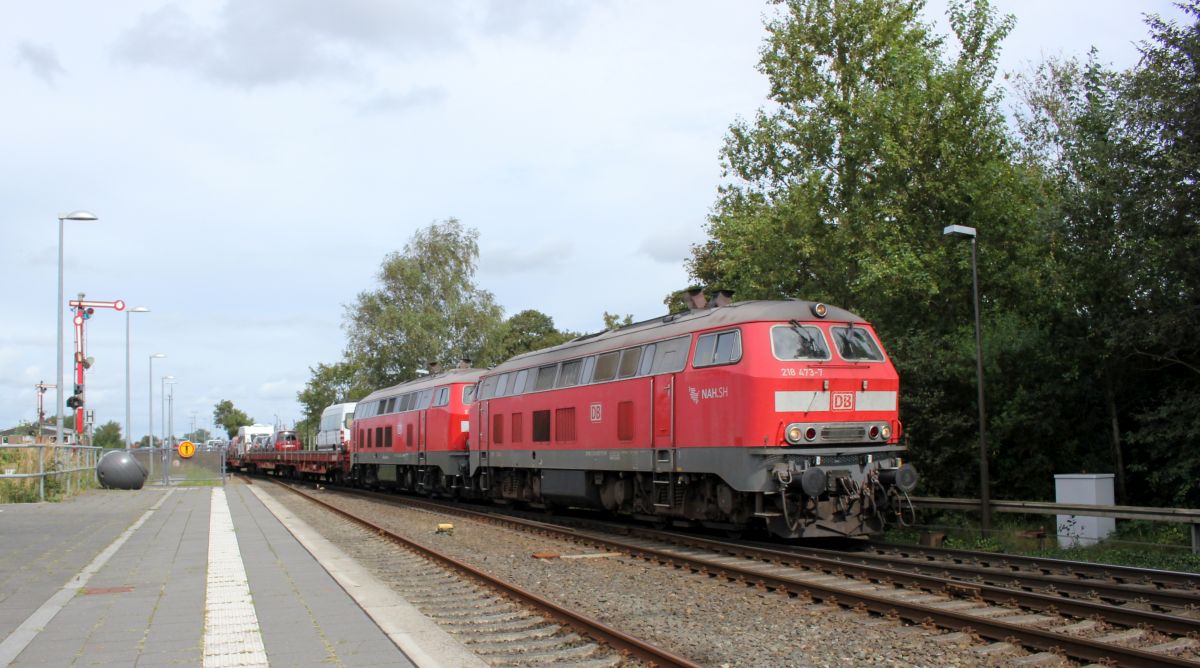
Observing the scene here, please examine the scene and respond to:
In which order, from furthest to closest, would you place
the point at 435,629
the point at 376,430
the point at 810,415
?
the point at 376,430
the point at 810,415
the point at 435,629

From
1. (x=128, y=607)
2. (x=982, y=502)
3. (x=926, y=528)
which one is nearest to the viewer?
(x=128, y=607)

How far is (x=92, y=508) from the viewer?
75.8 ft

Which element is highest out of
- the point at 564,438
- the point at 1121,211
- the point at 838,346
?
the point at 1121,211

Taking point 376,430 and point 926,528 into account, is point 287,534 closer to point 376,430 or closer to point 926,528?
point 926,528

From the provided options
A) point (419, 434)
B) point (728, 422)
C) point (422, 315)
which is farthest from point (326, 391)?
point (728, 422)

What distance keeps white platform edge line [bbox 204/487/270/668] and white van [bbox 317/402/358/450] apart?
29567 millimetres

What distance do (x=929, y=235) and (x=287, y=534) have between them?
47.9 feet

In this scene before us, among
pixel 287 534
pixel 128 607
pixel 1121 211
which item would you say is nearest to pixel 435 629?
pixel 128 607

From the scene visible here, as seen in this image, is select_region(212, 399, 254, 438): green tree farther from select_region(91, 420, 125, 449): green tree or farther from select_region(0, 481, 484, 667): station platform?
select_region(0, 481, 484, 667): station platform

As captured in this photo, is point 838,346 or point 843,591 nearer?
point 843,591

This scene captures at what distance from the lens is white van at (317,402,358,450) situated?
43.5 metres

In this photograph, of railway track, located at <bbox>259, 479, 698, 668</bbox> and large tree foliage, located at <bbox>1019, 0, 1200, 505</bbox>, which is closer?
railway track, located at <bbox>259, 479, 698, 668</bbox>

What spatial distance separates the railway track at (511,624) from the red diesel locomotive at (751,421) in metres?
4.14

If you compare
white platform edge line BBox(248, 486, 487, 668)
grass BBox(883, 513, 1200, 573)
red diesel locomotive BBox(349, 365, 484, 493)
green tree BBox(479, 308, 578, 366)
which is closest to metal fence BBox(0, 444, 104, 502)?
red diesel locomotive BBox(349, 365, 484, 493)
